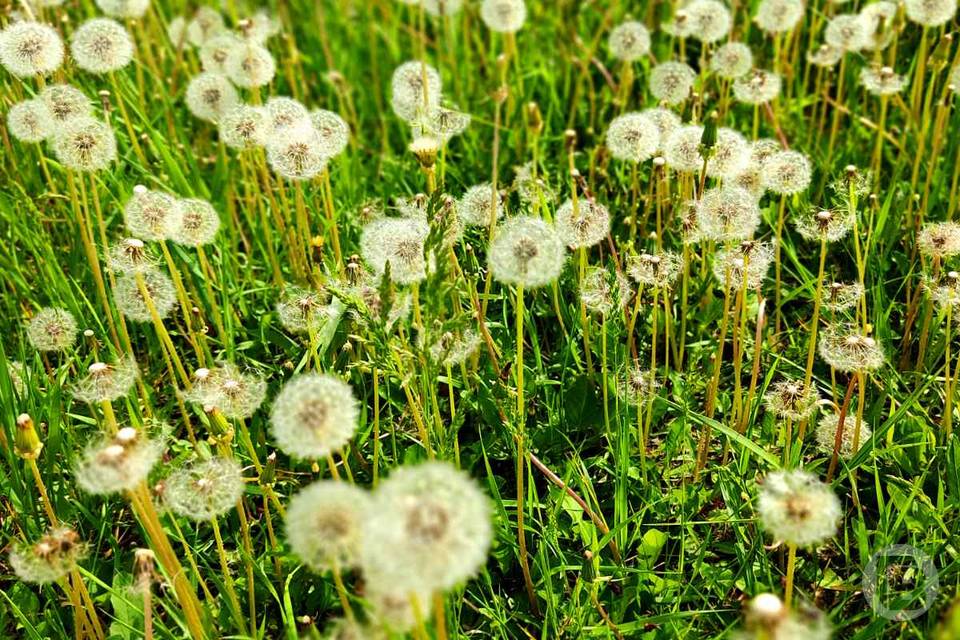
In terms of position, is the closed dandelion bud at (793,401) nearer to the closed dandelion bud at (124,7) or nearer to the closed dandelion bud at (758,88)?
the closed dandelion bud at (758,88)

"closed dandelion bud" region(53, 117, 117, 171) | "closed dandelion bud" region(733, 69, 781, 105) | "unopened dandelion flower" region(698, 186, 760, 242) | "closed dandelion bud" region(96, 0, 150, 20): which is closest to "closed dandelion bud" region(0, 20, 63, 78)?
"closed dandelion bud" region(53, 117, 117, 171)

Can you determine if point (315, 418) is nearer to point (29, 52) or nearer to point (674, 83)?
point (29, 52)

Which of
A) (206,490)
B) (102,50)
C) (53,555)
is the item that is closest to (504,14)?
(102,50)

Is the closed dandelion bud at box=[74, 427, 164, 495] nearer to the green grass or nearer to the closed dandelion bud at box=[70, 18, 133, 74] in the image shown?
the green grass

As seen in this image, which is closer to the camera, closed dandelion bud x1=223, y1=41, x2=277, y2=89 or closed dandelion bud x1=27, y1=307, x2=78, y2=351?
closed dandelion bud x1=27, y1=307, x2=78, y2=351

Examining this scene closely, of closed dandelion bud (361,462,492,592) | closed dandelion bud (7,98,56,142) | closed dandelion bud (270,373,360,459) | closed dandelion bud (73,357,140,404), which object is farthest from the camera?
closed dandelion bud (7,98,56,142)

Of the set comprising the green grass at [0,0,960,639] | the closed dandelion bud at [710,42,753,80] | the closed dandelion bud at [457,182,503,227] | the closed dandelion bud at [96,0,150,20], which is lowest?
the green grass at [0,0,960,639]

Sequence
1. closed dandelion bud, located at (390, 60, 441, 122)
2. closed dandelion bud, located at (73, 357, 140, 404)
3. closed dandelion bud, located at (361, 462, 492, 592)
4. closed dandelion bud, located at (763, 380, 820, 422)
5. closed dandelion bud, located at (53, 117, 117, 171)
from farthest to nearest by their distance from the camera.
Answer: closed dandelion bud, located at (390, 60, 441, 122) < closed dandelion bud, located at (53, 117, 117, 171) < closed dandelion bud, located at (763, 380, 820, 422) < closed dandelion bud, located at (73, 357, 140, 404) < closed dandelion bud, located at (361, 462, 492, 592)

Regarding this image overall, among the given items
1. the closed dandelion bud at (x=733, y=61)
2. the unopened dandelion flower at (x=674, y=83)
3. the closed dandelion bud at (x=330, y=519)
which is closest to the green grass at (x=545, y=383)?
the unopened dandelion flower at (x=674, y=83)
